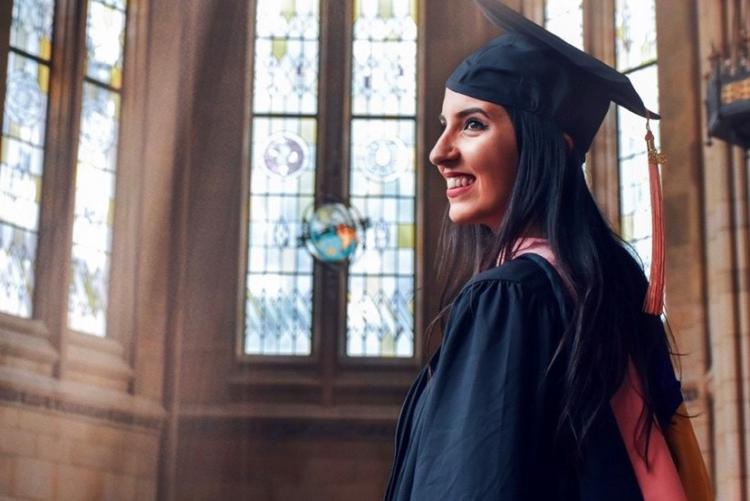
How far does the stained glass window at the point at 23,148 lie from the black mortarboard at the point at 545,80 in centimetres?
919

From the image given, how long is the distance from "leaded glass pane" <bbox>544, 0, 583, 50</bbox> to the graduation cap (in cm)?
1010

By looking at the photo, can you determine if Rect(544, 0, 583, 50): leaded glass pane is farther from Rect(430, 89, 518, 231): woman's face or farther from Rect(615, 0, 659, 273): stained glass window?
Rect(430, 89, 518, 231): woman's face

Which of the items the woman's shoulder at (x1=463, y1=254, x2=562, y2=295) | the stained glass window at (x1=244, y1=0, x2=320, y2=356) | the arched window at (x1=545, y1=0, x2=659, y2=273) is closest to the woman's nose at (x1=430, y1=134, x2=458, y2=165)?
the woman's shoulder at (x1=463, y1=254, x2=562, y2=295)

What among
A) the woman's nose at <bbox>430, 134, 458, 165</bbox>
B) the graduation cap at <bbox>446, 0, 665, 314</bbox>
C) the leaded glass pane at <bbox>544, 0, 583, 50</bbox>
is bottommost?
the woman's nose at <bbox>430, 134, 458, 165</bbox>

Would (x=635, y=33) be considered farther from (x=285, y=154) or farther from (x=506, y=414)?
(x=506, y=414)

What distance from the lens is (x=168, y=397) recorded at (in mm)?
12078

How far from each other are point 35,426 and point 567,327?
930 centimetres

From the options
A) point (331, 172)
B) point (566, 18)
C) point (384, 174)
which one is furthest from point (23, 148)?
point (566, 18)

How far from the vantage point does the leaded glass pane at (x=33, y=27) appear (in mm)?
11147

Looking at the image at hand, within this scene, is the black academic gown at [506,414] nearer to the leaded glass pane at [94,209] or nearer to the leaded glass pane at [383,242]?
the leaded glass pane at [94,209]

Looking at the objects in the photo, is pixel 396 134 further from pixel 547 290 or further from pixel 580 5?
pixel 547 290

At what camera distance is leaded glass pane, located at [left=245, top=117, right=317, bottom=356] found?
1266 cm

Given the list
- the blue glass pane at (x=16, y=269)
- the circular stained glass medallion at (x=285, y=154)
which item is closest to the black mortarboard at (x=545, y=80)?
the blue glass pane at (x=16, y=269)

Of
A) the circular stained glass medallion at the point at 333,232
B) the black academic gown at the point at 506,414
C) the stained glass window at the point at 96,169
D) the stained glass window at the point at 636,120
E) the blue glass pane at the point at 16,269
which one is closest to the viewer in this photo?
the black academic gown at the point at 506,414
